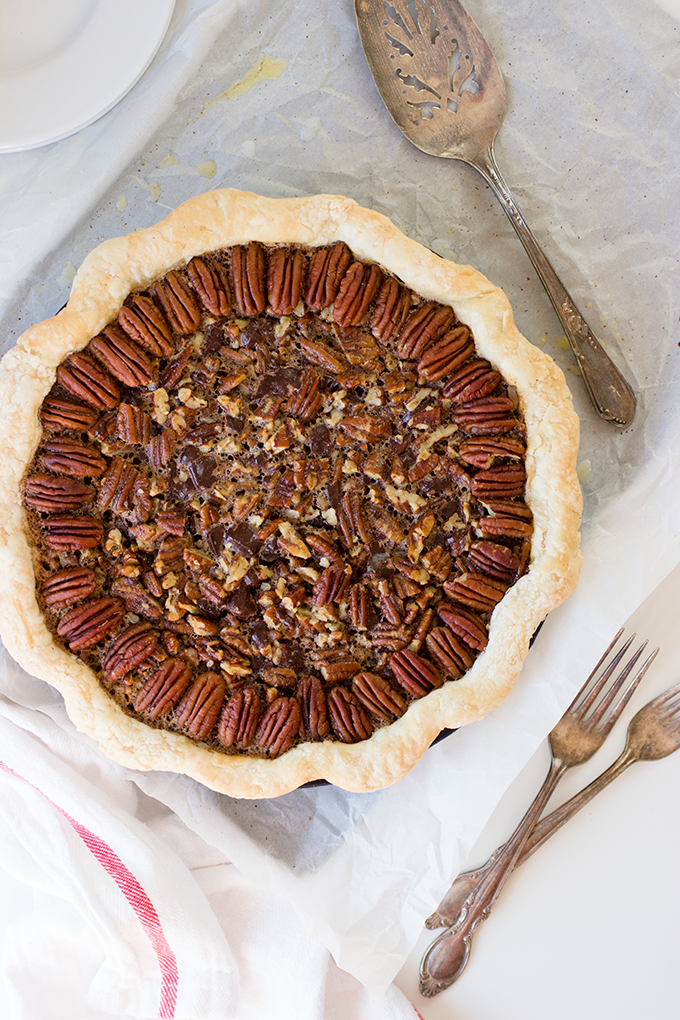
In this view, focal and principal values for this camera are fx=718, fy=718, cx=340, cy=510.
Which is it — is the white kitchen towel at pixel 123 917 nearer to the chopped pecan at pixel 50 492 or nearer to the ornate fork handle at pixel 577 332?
the chopped pecan at pixel 50 492

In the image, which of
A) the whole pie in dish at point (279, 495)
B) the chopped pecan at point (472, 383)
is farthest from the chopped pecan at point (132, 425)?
the chopped pecan at point (472, 383)

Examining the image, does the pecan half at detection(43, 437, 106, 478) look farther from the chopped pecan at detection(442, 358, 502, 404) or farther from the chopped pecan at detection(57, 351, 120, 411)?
the chopped pecan at detection(442, 358, 502, 404)

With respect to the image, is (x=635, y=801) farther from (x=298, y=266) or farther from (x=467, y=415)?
(x=298, y=266)

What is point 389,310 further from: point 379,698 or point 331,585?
point 379,698

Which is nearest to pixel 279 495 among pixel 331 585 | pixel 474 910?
pixel 331 585

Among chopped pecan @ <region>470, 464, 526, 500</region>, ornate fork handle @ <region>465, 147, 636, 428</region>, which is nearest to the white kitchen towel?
chopped pecan @ <region>470, 464, 526, 500</region>

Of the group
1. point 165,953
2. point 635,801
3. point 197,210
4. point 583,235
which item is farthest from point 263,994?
point 583,235
